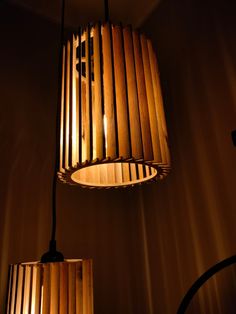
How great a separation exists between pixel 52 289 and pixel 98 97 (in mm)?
556

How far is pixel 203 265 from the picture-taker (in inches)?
39.5

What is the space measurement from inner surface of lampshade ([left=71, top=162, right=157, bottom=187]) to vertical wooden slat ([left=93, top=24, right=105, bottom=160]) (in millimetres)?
216

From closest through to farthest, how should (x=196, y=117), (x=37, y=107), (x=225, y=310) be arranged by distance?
(x=225, y=310) → (x=196, y=117) → (x=37, y=107)

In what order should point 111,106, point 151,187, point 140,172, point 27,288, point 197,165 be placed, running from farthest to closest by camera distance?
point 151,187 < point 197,165 < point 140,172 < point 27,288 < point 111,106

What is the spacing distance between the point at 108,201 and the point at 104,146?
0.82 metres

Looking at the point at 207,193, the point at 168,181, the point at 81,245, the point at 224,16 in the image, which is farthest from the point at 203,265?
the point at 224,16

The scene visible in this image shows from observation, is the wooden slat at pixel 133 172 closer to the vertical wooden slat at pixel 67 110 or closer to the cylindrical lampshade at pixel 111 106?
the cylindrical lampshade at pixel 111 106

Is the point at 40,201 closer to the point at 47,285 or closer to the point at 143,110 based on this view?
the point at 47,285

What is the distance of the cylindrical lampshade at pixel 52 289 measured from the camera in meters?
0.75

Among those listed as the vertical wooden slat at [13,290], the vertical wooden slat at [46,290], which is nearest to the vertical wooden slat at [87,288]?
the vertical wooden slat at [46,290]

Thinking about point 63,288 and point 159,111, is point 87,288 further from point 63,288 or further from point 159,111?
point 159,111

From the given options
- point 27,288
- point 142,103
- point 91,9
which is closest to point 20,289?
point 27,288

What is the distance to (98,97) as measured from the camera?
2.27ft

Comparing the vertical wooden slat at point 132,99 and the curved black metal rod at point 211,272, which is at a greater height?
the vertical wooden slat at point 132,99
